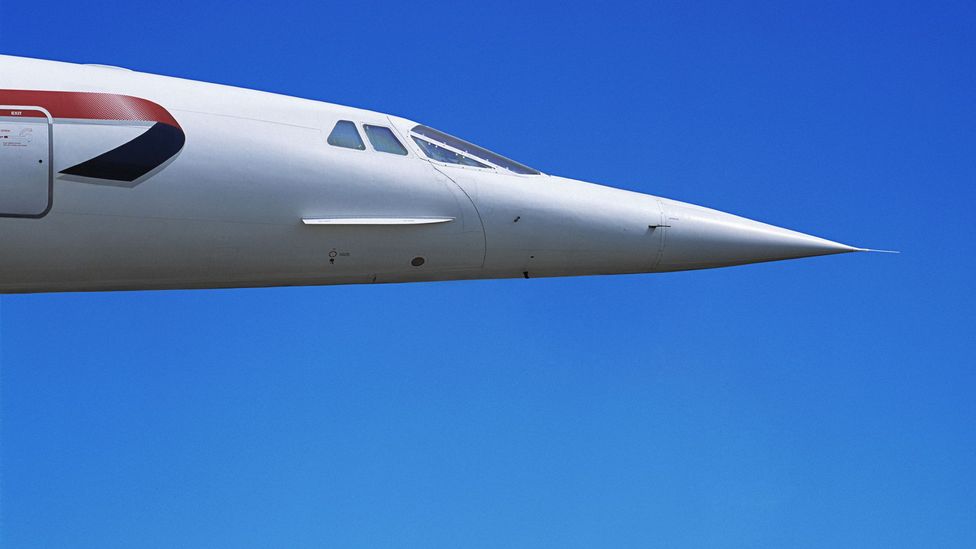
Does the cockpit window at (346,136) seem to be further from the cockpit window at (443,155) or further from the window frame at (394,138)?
the cockpit window at (443,155)

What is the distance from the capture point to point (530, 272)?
13648 millimetres

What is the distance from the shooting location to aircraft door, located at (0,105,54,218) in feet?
37.8

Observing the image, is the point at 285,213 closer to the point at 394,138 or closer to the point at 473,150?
the point at 394,138

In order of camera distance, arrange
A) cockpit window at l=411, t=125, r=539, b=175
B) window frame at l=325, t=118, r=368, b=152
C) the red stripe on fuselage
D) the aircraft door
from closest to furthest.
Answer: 1. the aircraft door
2. the red stripe on fuselage
3. window frame at l=325, t=118, r=368, b=152
4. cockpit window at l=411, t=125, r=539, b=175

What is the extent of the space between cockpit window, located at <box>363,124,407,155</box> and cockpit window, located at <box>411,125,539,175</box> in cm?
35

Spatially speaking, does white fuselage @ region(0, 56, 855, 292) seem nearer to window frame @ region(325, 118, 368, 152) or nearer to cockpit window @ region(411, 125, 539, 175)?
window frame @ region(325, 118, 368, 152)

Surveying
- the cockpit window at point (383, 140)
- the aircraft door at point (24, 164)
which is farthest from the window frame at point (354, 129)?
the aircraft door at point (24, 164)

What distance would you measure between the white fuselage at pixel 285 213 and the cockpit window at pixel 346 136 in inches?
3.9

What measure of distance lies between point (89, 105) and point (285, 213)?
2304 mm

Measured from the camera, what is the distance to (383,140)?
13312 millimetres

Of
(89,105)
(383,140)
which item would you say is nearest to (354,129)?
(383,140)

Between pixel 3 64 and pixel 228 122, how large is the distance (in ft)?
7.91

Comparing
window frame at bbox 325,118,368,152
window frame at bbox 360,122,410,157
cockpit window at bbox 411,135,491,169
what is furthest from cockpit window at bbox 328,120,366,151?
cockpit window at bbox 411,135,491,169

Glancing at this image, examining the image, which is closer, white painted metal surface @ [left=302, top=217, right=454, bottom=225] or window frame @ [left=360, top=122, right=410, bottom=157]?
white painted metal surface @ [left=302, top=217, right=454, bottom=225]
